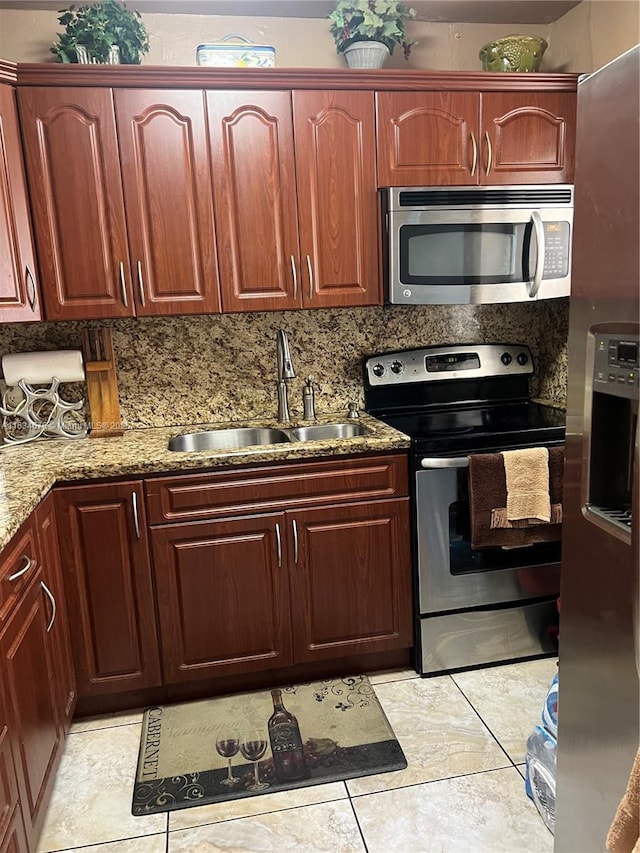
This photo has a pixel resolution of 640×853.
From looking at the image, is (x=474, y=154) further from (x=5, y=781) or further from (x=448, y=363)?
(x=5, y=781)

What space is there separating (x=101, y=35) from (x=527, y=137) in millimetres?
1622

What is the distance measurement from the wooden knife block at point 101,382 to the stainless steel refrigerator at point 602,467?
1.93 meters

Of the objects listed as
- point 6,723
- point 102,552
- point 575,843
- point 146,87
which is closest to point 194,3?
point 146,87

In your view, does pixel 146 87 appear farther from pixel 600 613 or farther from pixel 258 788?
pixel 258 788

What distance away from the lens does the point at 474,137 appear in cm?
259

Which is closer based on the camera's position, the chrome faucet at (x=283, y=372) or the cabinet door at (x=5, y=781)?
the cabinet door at (x=5, y=781)

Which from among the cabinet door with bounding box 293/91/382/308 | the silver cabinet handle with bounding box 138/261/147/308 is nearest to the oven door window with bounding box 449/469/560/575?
the cabinet door with bounding box 293/91/382/308

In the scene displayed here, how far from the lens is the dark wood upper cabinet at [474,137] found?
2.53 meters

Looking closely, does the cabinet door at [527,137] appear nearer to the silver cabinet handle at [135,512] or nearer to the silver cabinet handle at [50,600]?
the silver cabinet handle at [135,512]

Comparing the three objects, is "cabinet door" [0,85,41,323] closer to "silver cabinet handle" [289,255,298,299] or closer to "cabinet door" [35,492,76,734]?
"cabinet door" [35,492,76,734]

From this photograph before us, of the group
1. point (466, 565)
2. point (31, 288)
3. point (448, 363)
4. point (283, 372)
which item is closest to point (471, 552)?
point (466, 565)

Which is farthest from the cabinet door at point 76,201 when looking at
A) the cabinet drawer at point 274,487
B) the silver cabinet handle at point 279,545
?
the silver cabinet handle at point 279,545

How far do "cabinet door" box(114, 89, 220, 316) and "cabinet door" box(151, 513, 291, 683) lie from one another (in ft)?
2.76

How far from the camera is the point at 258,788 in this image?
2025mm
